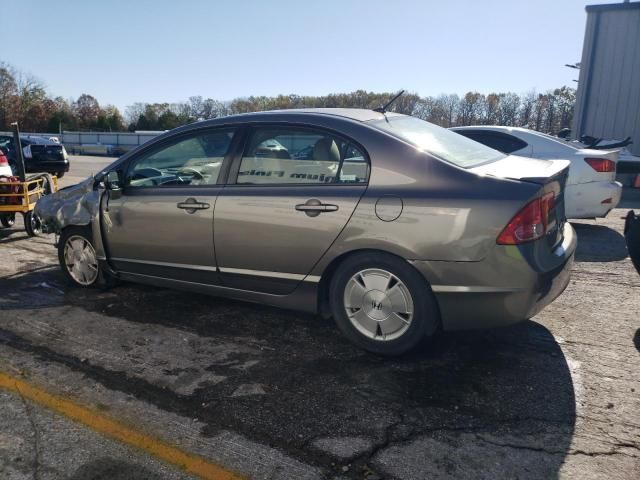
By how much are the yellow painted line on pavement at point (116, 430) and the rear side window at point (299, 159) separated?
6.07ft

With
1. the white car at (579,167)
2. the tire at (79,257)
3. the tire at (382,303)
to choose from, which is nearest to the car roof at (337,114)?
the tire at (382,303)

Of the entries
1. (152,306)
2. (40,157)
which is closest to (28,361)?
(152,306)

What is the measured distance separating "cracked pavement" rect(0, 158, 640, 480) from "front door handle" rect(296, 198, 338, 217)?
37.6 inches

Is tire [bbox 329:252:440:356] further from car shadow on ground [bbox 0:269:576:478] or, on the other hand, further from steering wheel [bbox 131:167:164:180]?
steering wheel [bbox 131:167:164:180]

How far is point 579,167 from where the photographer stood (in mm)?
6875

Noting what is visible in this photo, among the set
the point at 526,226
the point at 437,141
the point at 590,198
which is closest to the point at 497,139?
the point at 590,198

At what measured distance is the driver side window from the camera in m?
3.96

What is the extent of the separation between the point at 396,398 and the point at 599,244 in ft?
16.3

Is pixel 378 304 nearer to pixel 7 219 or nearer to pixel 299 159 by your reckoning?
pixel 299 159

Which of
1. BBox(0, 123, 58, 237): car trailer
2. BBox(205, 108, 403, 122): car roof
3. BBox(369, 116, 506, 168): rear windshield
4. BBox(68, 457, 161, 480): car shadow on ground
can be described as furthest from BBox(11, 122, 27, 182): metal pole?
BBox(68, 457, 161, 480): car shadow on ground

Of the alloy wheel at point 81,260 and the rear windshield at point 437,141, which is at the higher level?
the rear windshield at point 437,141

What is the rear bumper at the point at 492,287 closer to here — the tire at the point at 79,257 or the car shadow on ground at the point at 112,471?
the car shadow on ground at the point at 112,471

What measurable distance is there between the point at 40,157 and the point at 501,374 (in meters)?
17.2

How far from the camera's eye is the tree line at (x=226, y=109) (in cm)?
5866
